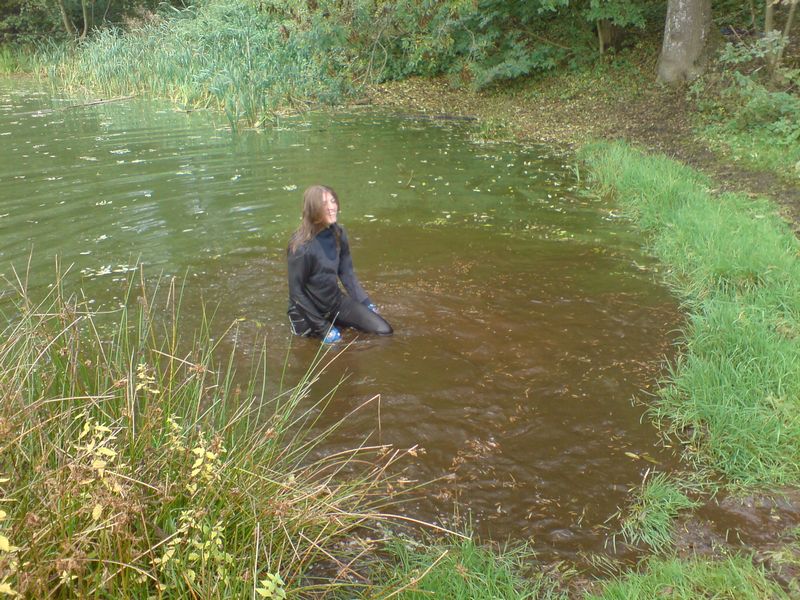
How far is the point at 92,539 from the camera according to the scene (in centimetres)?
242

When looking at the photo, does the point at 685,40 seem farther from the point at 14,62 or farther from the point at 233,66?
the point at 14,62

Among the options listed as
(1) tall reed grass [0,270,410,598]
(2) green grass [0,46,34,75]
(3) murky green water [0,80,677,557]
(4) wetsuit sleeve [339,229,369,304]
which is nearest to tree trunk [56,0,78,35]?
(2) green grass [0,46,34,75]

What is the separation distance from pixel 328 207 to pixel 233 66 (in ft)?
40.0

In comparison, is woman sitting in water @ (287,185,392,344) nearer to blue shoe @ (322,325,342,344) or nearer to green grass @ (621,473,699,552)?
blue shoe @ (322,325,342,344)

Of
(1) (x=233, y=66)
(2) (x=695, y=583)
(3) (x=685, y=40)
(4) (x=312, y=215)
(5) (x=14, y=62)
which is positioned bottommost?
(5) (x=14, y=62)

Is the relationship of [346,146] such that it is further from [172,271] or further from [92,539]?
[92,539]

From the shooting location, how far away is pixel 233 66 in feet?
53.3

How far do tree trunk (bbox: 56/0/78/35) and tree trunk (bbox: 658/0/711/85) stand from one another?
974 inches

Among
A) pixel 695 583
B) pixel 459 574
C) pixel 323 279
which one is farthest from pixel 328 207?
pixel 695 583

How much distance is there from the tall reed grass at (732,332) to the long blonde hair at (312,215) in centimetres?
278

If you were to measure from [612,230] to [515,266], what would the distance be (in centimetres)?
179

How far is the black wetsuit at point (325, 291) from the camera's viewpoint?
565 cm

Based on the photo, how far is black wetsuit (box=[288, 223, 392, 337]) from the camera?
565 centimetres

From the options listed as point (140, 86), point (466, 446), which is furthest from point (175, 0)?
point (466, 446)
